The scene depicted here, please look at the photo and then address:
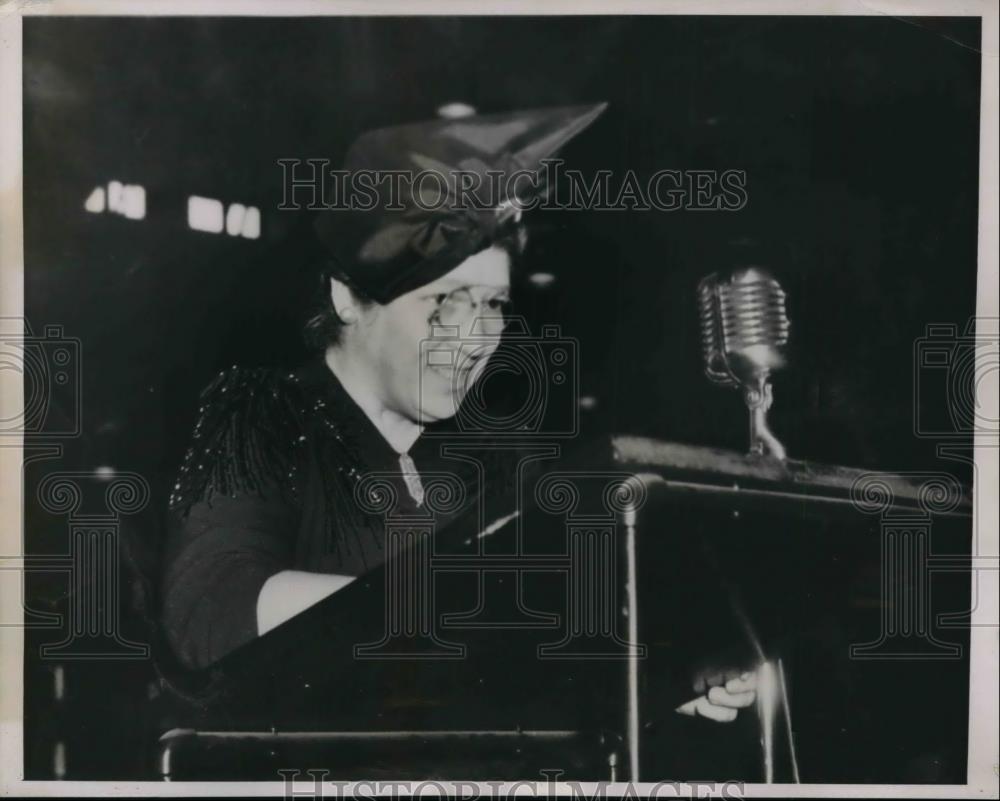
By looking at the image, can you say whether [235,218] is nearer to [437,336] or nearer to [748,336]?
[437,336]

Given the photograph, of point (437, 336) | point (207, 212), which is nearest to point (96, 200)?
point (207, 212)

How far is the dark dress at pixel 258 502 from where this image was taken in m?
1.85

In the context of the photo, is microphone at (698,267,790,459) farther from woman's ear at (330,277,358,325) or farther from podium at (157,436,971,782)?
woman's ear at (330,277,358,325)

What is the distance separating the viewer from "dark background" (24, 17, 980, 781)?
1.85 m

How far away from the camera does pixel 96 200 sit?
186 cm

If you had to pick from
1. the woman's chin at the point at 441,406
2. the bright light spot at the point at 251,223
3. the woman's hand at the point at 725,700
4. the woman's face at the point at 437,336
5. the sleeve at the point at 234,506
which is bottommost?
the woman's hand at the point at 725,700

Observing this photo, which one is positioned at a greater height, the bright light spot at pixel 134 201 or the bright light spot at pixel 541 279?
the bright light spot at pixel 134 201

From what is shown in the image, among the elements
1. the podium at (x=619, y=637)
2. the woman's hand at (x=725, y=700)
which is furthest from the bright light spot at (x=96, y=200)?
the woman's hand at (x=725, y=700)

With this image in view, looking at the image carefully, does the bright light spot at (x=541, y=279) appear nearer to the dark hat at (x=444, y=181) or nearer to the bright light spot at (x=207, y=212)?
the dark hat at (x=444, y=181)

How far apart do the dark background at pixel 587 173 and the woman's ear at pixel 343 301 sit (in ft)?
0.20

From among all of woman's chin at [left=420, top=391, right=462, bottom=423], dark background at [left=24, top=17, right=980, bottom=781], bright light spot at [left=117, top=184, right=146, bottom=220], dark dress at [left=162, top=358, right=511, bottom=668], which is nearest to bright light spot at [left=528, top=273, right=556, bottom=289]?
dark background at [left=24, top=17, right=980, bottom=781]

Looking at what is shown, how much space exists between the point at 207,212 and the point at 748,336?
120 centimetres

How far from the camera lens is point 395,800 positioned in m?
1.91

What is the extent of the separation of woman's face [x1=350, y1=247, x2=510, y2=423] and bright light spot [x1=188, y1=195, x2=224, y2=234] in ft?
1.19
